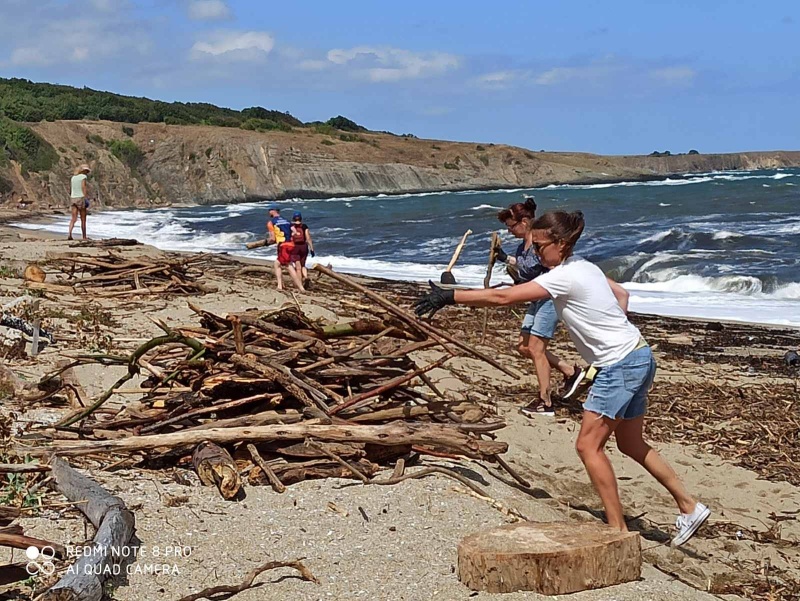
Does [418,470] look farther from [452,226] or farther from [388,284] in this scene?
[452,226]

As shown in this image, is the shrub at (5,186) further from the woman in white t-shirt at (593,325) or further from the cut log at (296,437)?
the woman in white t-shirt at (593,325)

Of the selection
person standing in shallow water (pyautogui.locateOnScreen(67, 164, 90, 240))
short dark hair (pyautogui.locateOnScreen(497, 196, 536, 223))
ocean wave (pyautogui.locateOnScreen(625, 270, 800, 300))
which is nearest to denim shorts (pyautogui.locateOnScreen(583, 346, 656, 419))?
short dark hair (pyautogui.locateOnScreen(497, 196, 536, 223))

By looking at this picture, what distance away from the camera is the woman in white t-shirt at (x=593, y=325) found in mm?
4965

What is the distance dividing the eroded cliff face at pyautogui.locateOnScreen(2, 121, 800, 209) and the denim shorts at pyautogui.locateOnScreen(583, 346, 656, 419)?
56468 mm

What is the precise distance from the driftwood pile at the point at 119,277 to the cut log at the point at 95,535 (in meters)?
7.73

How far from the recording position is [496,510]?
5.32 meters

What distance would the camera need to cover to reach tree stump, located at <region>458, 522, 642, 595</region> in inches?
165

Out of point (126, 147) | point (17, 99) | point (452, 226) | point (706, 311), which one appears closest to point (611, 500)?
point (706, 311)

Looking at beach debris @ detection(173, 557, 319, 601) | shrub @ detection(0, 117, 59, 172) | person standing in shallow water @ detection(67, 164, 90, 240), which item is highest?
shrub @ detection(0, 117, 59, 172)

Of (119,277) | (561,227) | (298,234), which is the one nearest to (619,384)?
(561,227)

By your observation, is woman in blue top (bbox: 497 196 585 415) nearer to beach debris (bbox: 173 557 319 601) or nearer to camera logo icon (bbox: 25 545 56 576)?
beach debris (bbox: 173 557 319 601)

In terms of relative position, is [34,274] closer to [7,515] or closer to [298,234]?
[298,234]

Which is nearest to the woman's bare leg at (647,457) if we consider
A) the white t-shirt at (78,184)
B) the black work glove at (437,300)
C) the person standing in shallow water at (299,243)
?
the black work glove at (437,300)

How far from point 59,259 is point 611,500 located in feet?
35.7
